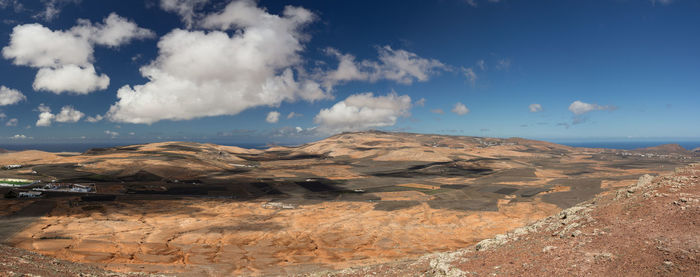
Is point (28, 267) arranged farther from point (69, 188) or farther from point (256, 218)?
point (69, 188)

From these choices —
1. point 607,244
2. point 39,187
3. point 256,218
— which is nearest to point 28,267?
point 256,218

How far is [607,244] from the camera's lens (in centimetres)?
1588

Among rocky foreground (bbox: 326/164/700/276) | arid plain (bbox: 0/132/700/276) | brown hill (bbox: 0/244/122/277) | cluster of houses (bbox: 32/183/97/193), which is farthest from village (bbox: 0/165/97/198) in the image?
rocky foreground (bbox: 326/164/700/276)

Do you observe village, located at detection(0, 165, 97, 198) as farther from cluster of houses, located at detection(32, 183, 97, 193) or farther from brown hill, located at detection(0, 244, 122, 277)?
brown hill, located at detection(0, 244, 122, 277)

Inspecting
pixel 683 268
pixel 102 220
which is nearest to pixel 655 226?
pixel 683 268

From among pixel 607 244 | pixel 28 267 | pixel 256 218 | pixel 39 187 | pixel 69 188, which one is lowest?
pixel 256 218

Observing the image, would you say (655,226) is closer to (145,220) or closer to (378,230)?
(378,230)

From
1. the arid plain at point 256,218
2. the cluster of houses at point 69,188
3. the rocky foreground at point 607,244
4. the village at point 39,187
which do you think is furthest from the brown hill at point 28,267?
the cluster of houses at point 69,188

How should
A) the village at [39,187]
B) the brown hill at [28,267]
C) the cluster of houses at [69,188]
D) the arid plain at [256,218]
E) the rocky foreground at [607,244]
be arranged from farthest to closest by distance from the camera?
the cluster of houses at [69,188]
the village at [39,187]
the arid plain at [256,218]
the brown hill at [28,267]
the rocky foreground at [607,244]

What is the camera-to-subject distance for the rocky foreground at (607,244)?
13.7 m

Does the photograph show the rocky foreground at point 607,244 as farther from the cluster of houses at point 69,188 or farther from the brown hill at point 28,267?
the cluster of houses at point 69,188

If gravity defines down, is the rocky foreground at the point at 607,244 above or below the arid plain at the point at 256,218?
above

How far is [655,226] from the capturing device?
16172 millimetres

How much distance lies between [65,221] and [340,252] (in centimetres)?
3643
